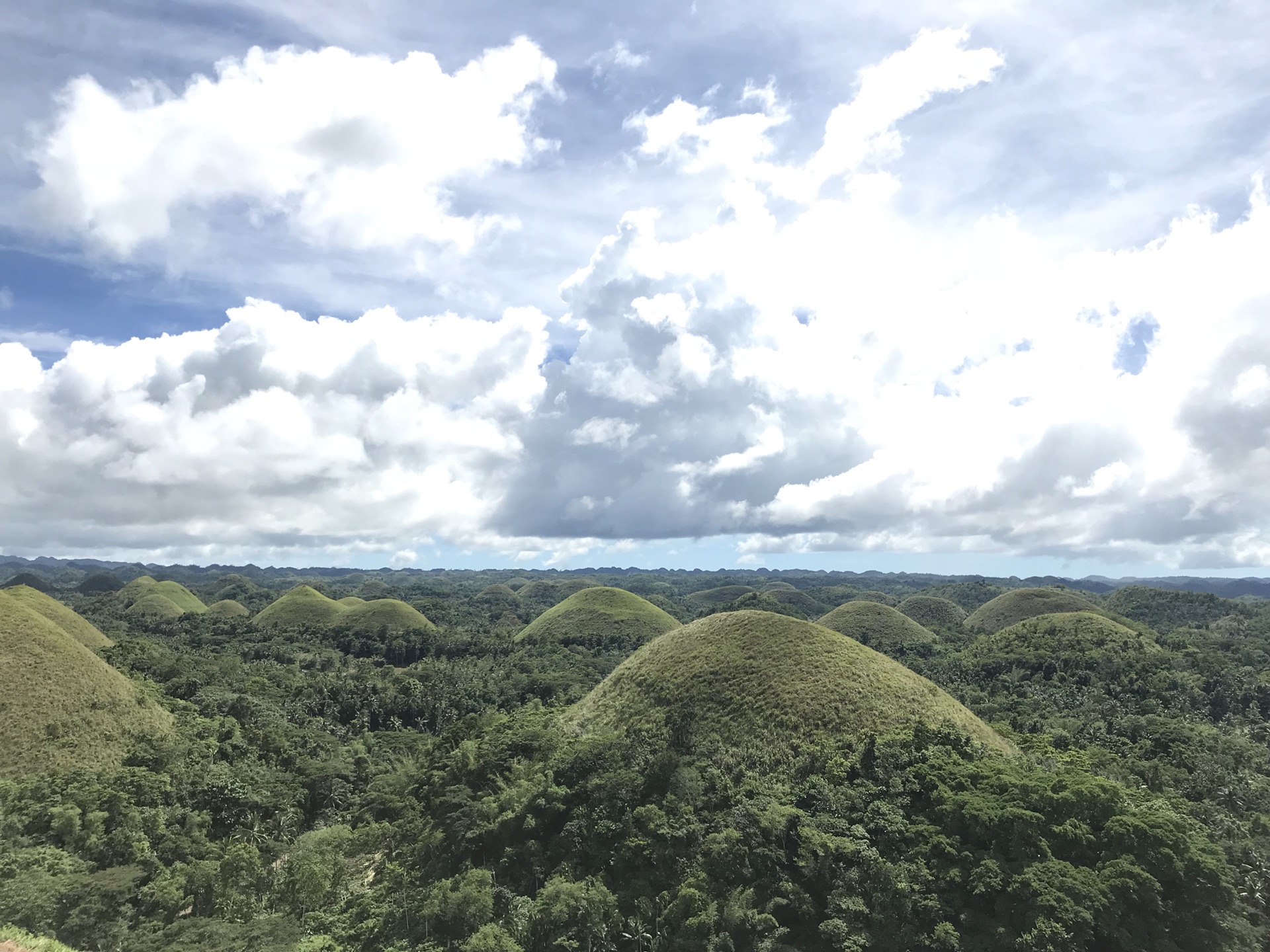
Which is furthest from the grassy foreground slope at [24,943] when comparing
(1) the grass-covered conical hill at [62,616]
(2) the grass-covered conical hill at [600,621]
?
(2) the grass-covered conical hill at [600,621]

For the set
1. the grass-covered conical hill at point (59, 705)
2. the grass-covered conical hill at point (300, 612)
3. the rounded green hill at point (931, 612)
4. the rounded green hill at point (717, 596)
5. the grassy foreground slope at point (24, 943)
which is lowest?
the rounded green hill at point (717, 596)

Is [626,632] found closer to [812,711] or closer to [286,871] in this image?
[812,711]

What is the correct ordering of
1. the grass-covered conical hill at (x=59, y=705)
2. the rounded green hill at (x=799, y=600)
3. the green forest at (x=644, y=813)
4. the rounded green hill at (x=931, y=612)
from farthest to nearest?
the rounded green hill at (x=799, y=600) → the rounded green hill at (x=931, y=612) → the grass-covered conical hill at (x=59, y=705) → the green forest at (x=644, y=813)

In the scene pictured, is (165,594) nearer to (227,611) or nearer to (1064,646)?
(227,611)

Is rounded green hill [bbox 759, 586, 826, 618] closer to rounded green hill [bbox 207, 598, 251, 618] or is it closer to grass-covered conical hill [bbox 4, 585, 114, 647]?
rounded green hill [bbox 207, 598, 251, 618]

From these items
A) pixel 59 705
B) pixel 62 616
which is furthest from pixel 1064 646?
pixel 62 616

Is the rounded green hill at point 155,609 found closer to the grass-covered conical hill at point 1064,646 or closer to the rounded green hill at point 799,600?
the rounded green hill at point 799,600

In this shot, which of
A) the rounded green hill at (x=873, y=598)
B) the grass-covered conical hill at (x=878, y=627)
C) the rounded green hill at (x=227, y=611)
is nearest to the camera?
the grass-covered conical hill at (x=878, y=627)
